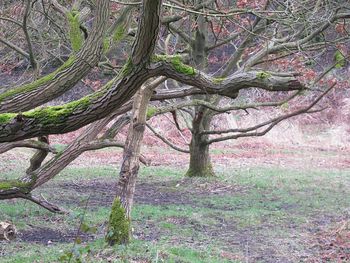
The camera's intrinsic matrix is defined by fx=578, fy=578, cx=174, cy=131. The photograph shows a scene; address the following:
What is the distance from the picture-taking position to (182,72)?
470cm

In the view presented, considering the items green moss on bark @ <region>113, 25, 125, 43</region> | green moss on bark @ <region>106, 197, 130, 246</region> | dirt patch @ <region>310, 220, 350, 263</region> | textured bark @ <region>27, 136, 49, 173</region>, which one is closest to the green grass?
green moss on bark @ <region>106, 197, 130, 246</region>

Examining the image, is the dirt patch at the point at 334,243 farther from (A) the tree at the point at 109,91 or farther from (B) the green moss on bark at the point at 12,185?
(B) the green moss on bark at the point at 12,185

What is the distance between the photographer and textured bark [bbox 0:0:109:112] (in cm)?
684

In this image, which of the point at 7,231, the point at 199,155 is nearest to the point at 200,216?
the point at 7,231

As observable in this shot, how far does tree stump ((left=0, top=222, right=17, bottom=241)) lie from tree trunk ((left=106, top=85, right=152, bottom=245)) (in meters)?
1.74

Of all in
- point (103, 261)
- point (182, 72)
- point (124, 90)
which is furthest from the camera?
point (103, 261)

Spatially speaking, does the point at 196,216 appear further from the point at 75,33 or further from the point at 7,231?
the point at 75,33

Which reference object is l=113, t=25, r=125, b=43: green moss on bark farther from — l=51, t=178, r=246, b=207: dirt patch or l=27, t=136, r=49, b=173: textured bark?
l=51, t=178, r=246, b=207: dirt patch

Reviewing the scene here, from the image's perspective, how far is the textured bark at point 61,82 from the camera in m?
Answer: 6.84

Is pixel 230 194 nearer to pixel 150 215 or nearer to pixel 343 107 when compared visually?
pixel 150 215

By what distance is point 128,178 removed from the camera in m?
8.06

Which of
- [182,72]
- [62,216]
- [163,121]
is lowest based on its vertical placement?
[62,216]

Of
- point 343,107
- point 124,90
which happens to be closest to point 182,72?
point 124,90

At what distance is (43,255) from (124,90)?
3.71 m
